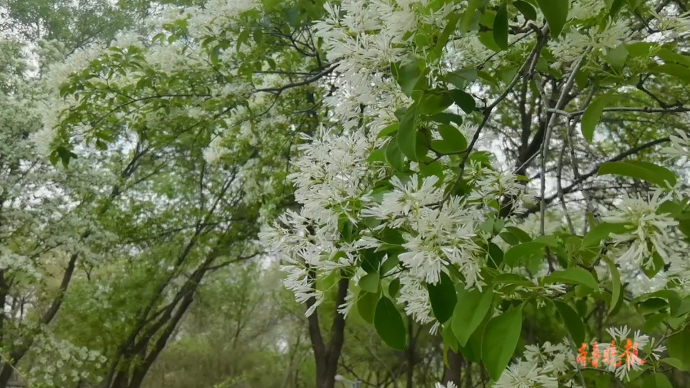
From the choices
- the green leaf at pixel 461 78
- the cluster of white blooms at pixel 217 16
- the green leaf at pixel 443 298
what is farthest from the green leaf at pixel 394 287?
the cluster of white blooms at pixel 217 16

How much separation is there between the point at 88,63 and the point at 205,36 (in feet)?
1.77

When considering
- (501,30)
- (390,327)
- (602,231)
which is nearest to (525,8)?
(501,30)

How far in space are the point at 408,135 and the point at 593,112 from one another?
0.61ft

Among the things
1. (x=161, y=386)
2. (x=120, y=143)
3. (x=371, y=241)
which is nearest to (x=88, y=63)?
(x=371, y=241)

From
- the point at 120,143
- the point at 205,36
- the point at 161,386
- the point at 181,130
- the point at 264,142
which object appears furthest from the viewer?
the point at 161,386

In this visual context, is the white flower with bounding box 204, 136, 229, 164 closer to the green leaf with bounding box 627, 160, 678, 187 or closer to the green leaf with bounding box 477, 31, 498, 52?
the green leaf with bounding box 477, 31, 498, 52

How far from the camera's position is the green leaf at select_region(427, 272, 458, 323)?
19.0 inches

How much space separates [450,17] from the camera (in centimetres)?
57

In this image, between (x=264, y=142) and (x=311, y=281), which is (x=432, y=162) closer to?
(x=311, y=281)

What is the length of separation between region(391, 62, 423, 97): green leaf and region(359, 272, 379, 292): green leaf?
7.1 inches

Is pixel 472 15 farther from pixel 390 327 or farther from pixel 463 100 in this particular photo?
pixel 390 327

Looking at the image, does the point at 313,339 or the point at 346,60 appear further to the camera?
the point at 313,339

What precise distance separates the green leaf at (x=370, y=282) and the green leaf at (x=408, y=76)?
180mm

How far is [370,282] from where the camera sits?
1.68 feet
